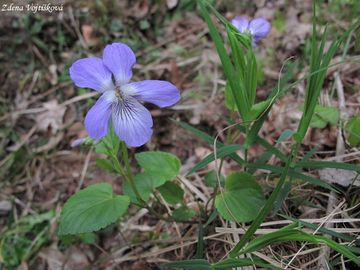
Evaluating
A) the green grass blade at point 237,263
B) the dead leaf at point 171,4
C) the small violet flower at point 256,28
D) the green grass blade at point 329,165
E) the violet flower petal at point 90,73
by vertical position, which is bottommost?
the green grass blade at point 237,263

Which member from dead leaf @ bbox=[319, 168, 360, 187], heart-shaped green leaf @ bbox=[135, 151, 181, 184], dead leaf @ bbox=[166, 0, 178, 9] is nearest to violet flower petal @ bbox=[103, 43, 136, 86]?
heart-shaped green leaf @ bbox=[135, 151, 181, 184]

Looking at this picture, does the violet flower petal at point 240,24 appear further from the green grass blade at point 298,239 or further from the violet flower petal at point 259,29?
the green grass blade at point 298,239

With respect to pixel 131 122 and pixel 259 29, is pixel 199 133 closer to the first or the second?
pixel 131 122

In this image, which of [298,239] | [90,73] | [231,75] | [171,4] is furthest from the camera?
[171,4]

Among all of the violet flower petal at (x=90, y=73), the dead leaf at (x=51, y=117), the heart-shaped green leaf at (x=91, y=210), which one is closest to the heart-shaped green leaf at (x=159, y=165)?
the heart-shaped green leaf at (x=91, y=210)

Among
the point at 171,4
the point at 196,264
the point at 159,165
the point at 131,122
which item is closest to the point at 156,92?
the point at 131,122

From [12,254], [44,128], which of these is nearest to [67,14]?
[44,128]

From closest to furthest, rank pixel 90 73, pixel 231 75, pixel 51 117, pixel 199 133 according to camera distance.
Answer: pixel 90 73 < pixel 231 75 < pixel 199 133 < pixel 51 117
